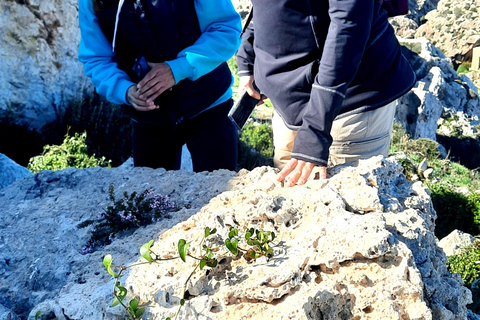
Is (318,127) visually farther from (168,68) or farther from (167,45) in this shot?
(167,45)

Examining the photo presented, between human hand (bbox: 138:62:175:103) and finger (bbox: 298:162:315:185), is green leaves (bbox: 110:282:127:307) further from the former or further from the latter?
human hand (bbox: 138:62:175:103)

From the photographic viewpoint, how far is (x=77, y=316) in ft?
5.58

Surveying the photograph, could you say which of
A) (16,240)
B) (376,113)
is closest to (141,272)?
(16,240)

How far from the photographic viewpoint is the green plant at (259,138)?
9366 mm

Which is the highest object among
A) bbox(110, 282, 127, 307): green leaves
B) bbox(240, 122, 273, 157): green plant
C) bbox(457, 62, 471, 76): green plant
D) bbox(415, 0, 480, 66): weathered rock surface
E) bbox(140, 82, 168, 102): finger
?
bbox(140, 82, 168, 102): finger

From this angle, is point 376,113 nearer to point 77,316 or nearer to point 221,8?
point 221,8

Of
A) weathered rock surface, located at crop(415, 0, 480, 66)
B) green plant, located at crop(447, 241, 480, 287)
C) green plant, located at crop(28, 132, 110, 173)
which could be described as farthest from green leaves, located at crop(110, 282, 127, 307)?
weathered rock surface, located at crop(415, 0, 480, 66)

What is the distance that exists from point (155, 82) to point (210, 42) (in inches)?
15.3

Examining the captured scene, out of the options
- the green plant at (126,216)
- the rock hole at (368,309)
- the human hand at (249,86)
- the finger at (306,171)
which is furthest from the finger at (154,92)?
the rock hole at (368,309)

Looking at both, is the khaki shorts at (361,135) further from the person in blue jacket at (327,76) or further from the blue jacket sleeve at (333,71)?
the blue jacket sleeve at (333,71)

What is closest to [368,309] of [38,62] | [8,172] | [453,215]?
[8,172]

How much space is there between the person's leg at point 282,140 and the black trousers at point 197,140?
409 mm

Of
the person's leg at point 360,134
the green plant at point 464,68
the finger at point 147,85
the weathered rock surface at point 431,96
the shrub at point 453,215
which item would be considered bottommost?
the green plant at point 464,68

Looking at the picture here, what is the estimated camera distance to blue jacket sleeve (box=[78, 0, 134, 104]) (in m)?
2.94
